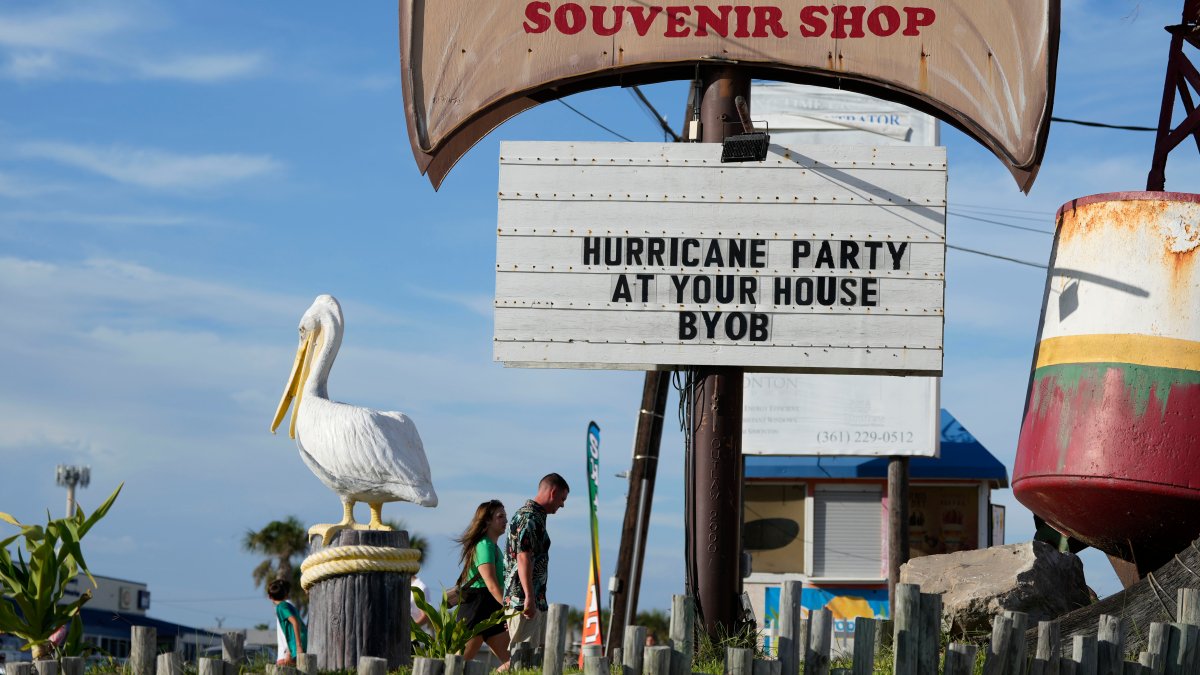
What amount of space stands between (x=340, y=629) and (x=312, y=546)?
0.73 m

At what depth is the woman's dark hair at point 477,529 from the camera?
10.1 metres

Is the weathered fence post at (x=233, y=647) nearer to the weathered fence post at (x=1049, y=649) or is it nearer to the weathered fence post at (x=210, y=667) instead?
the weathered fence post at (x=210, y=667)

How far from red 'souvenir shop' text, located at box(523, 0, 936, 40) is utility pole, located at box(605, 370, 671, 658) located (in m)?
7.90

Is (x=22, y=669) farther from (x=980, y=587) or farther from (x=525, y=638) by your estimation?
(x=980, y=587)

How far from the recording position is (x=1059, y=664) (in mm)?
8227

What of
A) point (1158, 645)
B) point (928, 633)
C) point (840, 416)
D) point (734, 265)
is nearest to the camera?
point (928, 633)

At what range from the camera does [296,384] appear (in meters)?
10.7

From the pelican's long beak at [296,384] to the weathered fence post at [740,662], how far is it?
4.29 m

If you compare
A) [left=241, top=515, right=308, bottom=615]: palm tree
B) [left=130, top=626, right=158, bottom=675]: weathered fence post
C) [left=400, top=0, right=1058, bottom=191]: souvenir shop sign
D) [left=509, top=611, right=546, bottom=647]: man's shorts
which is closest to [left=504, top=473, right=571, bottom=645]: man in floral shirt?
[left=509, top=611, right=546, bottom=647]: man's shorts

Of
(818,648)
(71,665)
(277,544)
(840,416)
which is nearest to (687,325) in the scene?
(818,648)

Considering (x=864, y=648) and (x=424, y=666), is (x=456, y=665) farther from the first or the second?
(x=864, y=648)

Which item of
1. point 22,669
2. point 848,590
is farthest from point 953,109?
point 848,590

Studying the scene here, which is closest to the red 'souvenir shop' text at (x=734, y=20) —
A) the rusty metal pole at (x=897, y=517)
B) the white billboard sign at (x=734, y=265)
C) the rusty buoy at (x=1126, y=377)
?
the white billboard sign at (x=734, y=265)

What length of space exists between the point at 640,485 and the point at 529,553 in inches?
353
